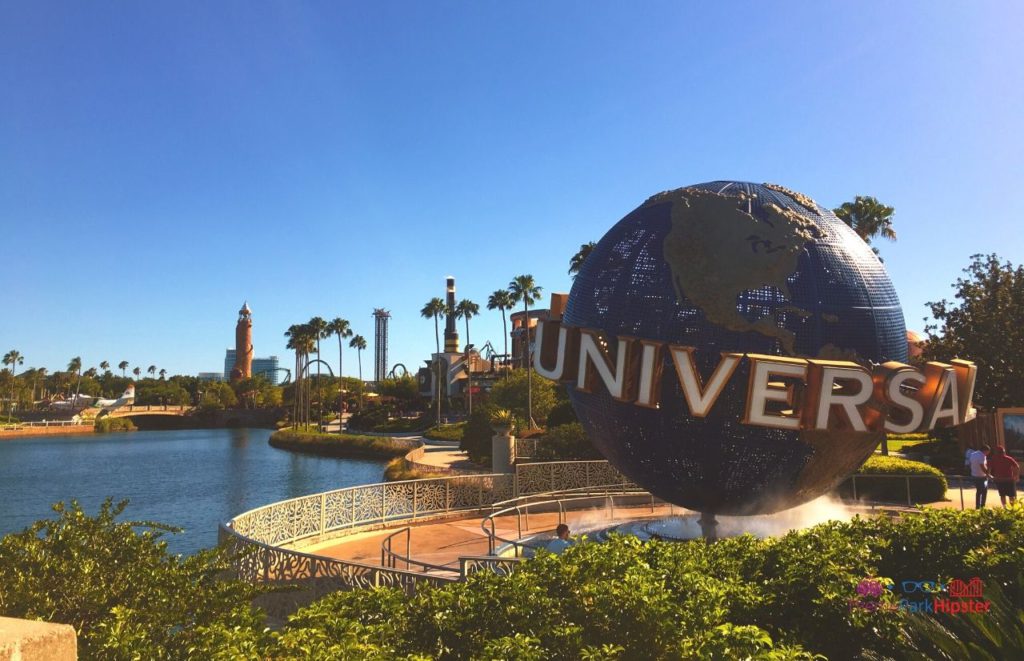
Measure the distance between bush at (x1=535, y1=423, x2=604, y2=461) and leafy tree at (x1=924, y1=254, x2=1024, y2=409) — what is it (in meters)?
18.0

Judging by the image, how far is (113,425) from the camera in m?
95.6

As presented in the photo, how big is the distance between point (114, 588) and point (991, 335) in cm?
3516

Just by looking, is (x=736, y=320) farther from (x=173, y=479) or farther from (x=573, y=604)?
(x=173, y=479)

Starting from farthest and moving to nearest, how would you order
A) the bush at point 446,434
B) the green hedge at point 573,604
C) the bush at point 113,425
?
the bush at point 113,425
the bush at point 446,434
the green hedge at point 573,604

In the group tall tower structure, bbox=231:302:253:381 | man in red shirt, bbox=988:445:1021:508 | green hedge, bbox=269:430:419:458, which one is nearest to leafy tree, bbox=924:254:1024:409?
man in red shirt, bbox=988:445:1021:508

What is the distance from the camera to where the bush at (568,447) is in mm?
25655

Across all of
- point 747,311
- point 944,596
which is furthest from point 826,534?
point 747,311

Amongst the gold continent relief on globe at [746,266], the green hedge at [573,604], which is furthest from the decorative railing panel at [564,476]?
the green hedge at [573,604]

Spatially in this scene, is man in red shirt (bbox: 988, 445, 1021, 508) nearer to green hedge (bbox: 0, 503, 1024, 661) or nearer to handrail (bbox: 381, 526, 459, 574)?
green hedge (bbox: 0, 503, 1024, 661)

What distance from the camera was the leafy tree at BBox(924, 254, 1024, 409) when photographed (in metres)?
28.2

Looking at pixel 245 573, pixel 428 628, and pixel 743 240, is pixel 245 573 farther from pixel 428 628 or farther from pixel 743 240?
pixel 743 240

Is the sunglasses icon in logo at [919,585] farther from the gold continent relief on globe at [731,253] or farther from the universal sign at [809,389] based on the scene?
the gold continent relief on globe at [731,253]

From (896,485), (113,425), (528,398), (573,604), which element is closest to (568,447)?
(896,485)

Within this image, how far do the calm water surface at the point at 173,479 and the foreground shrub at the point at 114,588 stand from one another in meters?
13.1
